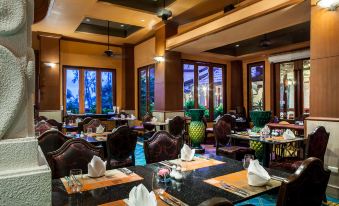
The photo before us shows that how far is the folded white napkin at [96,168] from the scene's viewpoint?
1981 mm

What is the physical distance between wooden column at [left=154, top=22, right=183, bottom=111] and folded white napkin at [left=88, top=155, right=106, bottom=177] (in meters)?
6.01

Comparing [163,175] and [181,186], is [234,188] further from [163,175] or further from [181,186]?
[163,175]

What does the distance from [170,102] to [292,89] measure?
3999mm

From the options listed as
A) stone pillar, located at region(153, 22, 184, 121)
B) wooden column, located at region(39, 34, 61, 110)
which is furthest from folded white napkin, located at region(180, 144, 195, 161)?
wooden column, located at region(39, 34, 61, 110)

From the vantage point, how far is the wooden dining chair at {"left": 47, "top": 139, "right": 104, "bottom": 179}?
222 cm

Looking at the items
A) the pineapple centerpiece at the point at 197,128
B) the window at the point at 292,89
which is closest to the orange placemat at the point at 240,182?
the pineapple centerpiece at the point at 197,128

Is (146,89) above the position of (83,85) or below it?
below

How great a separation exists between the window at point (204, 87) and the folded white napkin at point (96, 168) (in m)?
7.21

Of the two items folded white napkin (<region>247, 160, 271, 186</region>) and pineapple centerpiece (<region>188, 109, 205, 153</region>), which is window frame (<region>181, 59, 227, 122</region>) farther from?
folded white napkin (<region>247, 160, 271, 186</region>)

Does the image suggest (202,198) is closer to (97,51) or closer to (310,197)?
(310,197)

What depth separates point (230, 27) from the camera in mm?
5715

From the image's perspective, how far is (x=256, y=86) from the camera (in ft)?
31.9

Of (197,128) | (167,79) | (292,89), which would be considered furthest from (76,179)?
(292,89)

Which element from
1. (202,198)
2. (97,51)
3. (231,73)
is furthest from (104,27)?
(202,198)
